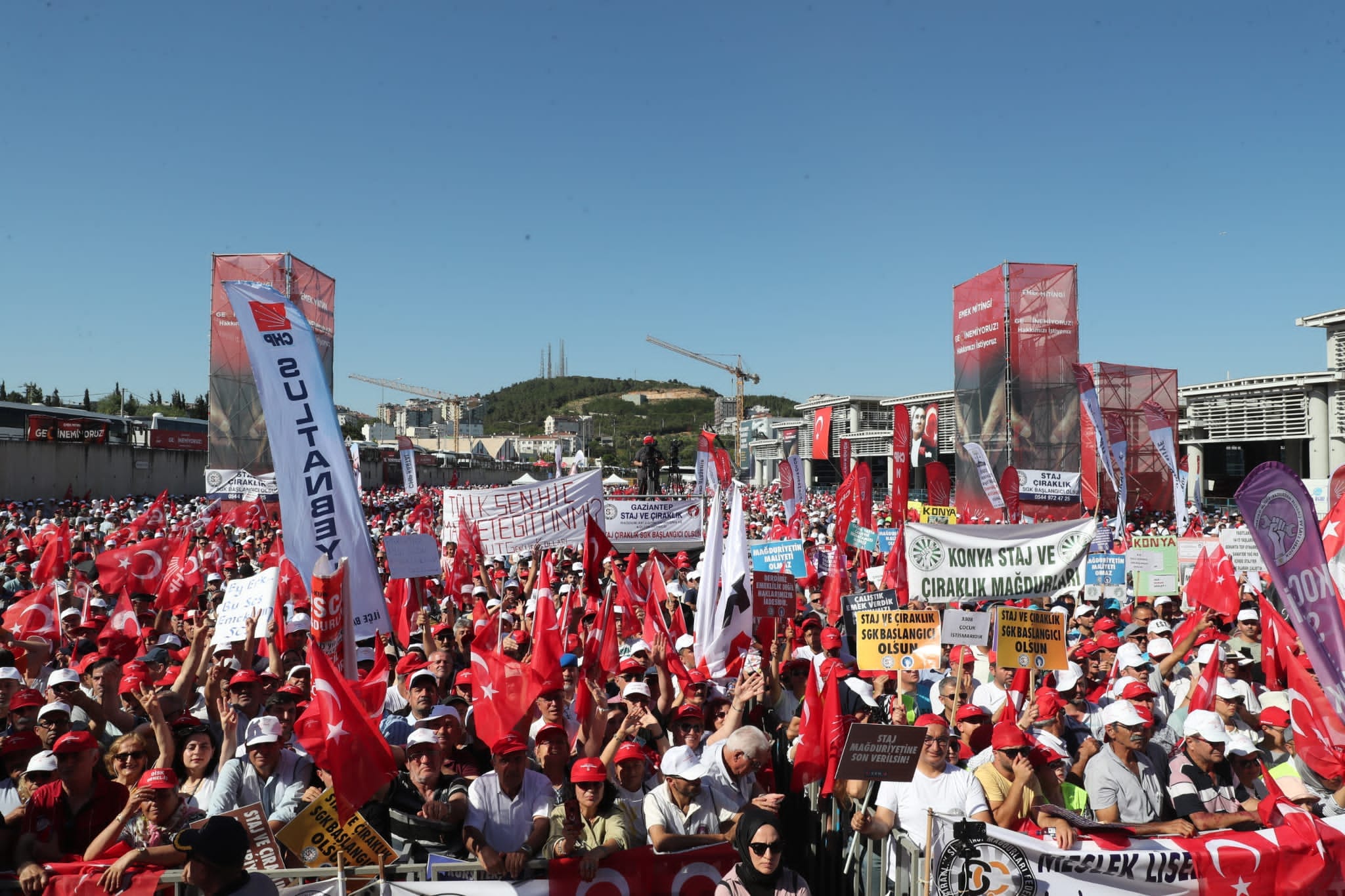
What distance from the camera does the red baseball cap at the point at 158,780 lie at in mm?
4434

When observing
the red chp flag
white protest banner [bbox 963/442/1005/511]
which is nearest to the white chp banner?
the red chp flag

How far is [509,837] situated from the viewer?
4781mm

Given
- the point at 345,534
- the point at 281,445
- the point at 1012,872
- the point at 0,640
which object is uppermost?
the point at 281,445

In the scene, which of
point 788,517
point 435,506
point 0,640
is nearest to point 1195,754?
point 0,640

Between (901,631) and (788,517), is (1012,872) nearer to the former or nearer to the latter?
(901,631)

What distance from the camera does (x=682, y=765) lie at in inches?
191

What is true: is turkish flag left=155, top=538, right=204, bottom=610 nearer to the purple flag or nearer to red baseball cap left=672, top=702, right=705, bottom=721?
red baseball cap left=672, top=702, right=705, bottom=721

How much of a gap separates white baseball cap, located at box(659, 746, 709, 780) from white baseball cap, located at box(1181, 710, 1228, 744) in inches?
110

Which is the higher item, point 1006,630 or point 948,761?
point 1006,630

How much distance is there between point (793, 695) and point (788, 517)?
54.1 feet

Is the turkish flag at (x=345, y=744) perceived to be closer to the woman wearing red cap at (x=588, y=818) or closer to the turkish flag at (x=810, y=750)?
the woman wearing red cap at (x=588, y=818)

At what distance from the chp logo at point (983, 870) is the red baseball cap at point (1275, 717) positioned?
3.33 meters

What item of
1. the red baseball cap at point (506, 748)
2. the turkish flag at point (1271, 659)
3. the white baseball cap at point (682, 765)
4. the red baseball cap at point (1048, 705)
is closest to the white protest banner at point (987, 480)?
the turkish flag at point (1271, 659)

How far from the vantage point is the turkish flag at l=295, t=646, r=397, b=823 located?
14.6 ft
